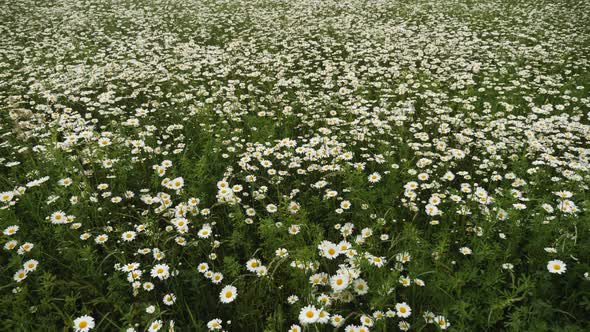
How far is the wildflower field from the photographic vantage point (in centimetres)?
271

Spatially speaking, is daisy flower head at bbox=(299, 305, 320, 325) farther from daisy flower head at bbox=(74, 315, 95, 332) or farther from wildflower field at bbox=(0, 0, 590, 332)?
daisy flower head at bbox=(74, 315, 95, 332)

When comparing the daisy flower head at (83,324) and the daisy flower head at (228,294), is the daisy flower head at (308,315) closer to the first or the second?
the daisy flower head at (228,294)

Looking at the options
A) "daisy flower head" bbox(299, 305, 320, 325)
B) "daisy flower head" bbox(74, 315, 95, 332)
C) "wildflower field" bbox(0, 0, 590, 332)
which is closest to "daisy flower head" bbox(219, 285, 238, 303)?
"wildflower field" bbox(0, 0, 590, 332)

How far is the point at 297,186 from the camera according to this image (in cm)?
409

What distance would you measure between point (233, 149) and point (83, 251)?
2110mm

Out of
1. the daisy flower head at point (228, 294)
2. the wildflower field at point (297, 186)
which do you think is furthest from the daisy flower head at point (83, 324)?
the daisy flower head at point (228, 294)

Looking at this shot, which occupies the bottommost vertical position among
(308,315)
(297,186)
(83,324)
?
(297,186)

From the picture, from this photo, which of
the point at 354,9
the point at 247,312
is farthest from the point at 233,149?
the point at 354,9

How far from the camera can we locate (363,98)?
6.36 meters

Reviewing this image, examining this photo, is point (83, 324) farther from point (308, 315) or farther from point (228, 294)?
point (308, 315)

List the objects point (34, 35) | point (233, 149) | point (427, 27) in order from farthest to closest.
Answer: point (427, 27) → point (34, 35) → point (233, 149)

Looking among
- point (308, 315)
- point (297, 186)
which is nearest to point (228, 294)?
point (308, 315)

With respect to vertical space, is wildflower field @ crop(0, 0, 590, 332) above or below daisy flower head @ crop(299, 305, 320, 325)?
below

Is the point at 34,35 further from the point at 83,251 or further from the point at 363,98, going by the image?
the point at 83,251
